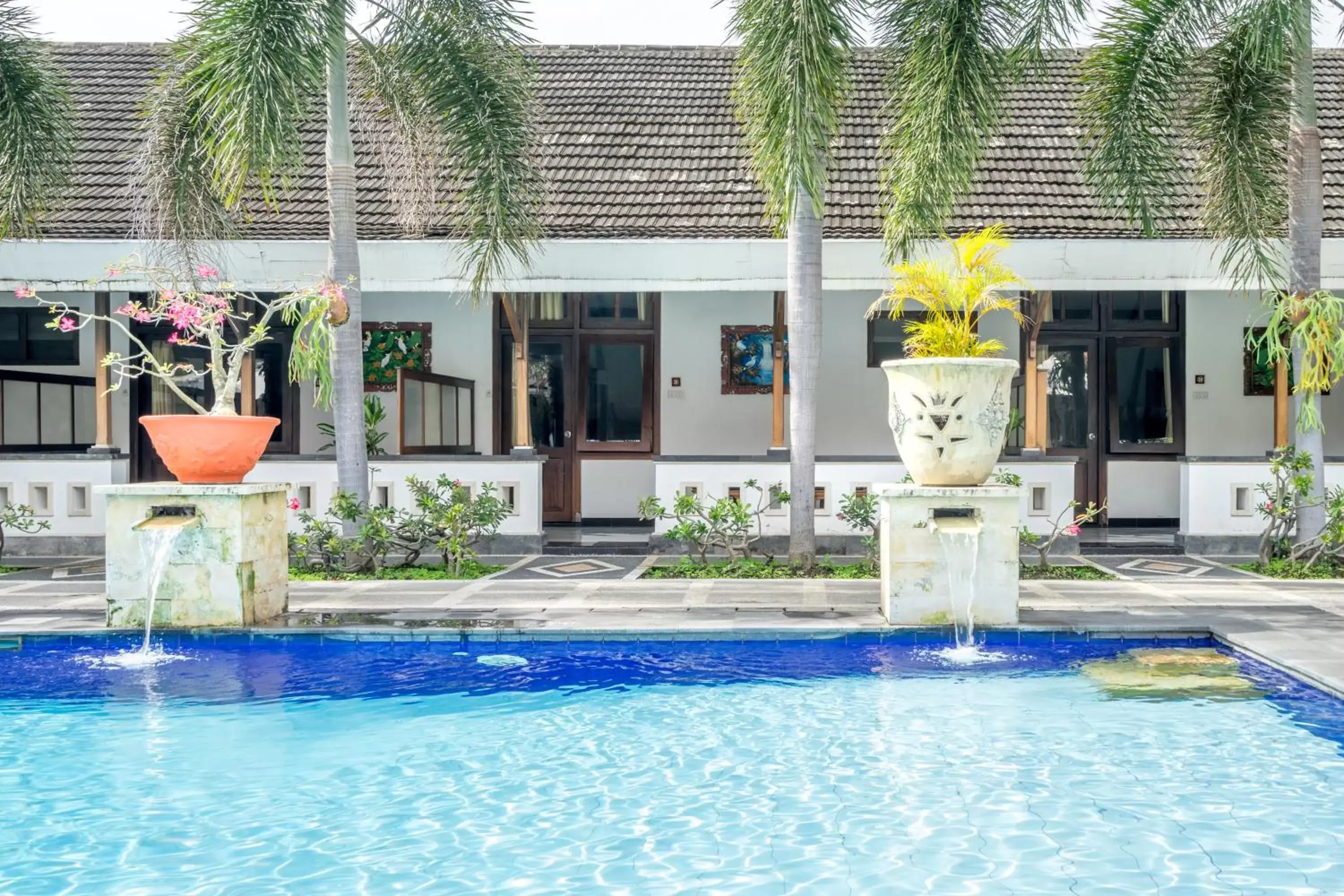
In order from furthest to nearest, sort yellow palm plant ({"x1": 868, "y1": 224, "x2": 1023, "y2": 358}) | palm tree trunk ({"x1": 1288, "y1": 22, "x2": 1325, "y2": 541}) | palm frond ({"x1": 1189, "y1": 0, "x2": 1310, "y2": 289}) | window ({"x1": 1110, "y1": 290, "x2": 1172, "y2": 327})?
1. window ({"x1": 1110, "y1": 290, "x2": 1172, "y2": 327})
2. palm frond ({"x1": 1189, "y1": 0, "x2": 1310, "y2": 289})
3. palm tree trunk ({"x1": 1288, "y1": 22, "x2": 1325, "y2": 541})
4. yellow palm plant ({"x1": 868, "y1": 224, "x2": 1023, "y2": 358})

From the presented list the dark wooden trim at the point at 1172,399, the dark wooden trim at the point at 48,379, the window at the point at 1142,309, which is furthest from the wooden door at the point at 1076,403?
the dark wooden trim at the point at 48,379

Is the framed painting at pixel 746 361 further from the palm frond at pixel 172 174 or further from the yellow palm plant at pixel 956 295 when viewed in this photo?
the palm frond at pixel 172 174

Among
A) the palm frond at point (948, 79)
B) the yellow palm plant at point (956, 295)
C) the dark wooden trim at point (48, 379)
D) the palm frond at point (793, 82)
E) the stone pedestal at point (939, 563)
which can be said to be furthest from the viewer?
the dark wooden trim at point (48, 379)

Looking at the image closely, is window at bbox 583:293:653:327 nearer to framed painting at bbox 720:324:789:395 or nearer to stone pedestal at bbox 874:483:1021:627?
framed painting at bbox 720:324:789:395

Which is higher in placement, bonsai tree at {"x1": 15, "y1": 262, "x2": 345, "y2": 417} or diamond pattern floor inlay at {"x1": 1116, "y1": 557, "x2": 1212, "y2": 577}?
bonsai tree at {"x1": 15, "y1": 262, "x2": 345, "y2": 417}

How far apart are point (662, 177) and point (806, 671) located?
27.5 feet

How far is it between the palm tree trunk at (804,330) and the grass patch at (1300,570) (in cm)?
441

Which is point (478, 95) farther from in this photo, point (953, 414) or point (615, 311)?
point (953, 414)

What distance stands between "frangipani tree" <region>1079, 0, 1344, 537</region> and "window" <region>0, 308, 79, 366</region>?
12.9 metres

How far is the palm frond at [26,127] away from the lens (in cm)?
1078

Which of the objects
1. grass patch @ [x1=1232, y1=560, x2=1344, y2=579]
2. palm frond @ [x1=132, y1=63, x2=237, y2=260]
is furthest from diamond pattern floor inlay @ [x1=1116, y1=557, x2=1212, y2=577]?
palm frond @ [x1=132, y1=63, x2=237, y2=260]

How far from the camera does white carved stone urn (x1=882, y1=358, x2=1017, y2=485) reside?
756 cm

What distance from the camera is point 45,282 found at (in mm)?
12125

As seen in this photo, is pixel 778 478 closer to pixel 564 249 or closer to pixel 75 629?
pixel 564 249
